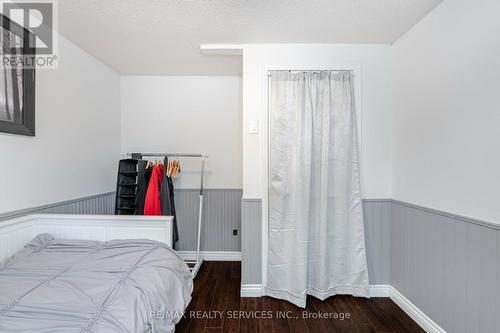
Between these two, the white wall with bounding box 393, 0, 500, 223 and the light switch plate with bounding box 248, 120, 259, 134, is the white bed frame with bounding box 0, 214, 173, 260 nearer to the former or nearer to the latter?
the light switch plate with bounding box 248, 120, 259, 134

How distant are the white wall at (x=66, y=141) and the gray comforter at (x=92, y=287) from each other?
46 centimetres

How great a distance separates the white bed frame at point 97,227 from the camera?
5.92 feet

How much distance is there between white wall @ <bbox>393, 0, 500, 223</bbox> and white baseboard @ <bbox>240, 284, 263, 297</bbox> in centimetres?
160

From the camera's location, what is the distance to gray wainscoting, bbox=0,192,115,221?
1.81 metres

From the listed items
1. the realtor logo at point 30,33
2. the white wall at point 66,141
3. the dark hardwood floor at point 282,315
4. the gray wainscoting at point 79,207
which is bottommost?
the dark hardwood floor at point 282,315

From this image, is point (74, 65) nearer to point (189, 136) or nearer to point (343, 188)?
point (189, 136)

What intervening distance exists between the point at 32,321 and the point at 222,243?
234cm

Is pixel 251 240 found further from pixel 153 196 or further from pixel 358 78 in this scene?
pixel 358 78

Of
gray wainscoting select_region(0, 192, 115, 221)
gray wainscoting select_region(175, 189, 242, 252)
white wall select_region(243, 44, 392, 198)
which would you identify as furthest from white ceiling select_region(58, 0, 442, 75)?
gray wainscoting select_region(175, 189, 242, 252)

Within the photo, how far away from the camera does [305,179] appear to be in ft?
7.35

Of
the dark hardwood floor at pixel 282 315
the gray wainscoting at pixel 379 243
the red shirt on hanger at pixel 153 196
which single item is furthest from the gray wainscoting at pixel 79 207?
the gray wainscoting at pixel 379 243

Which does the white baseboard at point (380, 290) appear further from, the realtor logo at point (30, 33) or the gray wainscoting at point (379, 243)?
the realtor logo at point (30, 33)

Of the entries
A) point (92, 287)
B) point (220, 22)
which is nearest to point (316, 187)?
point (220, 22)

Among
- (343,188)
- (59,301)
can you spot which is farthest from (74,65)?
(343,188)
